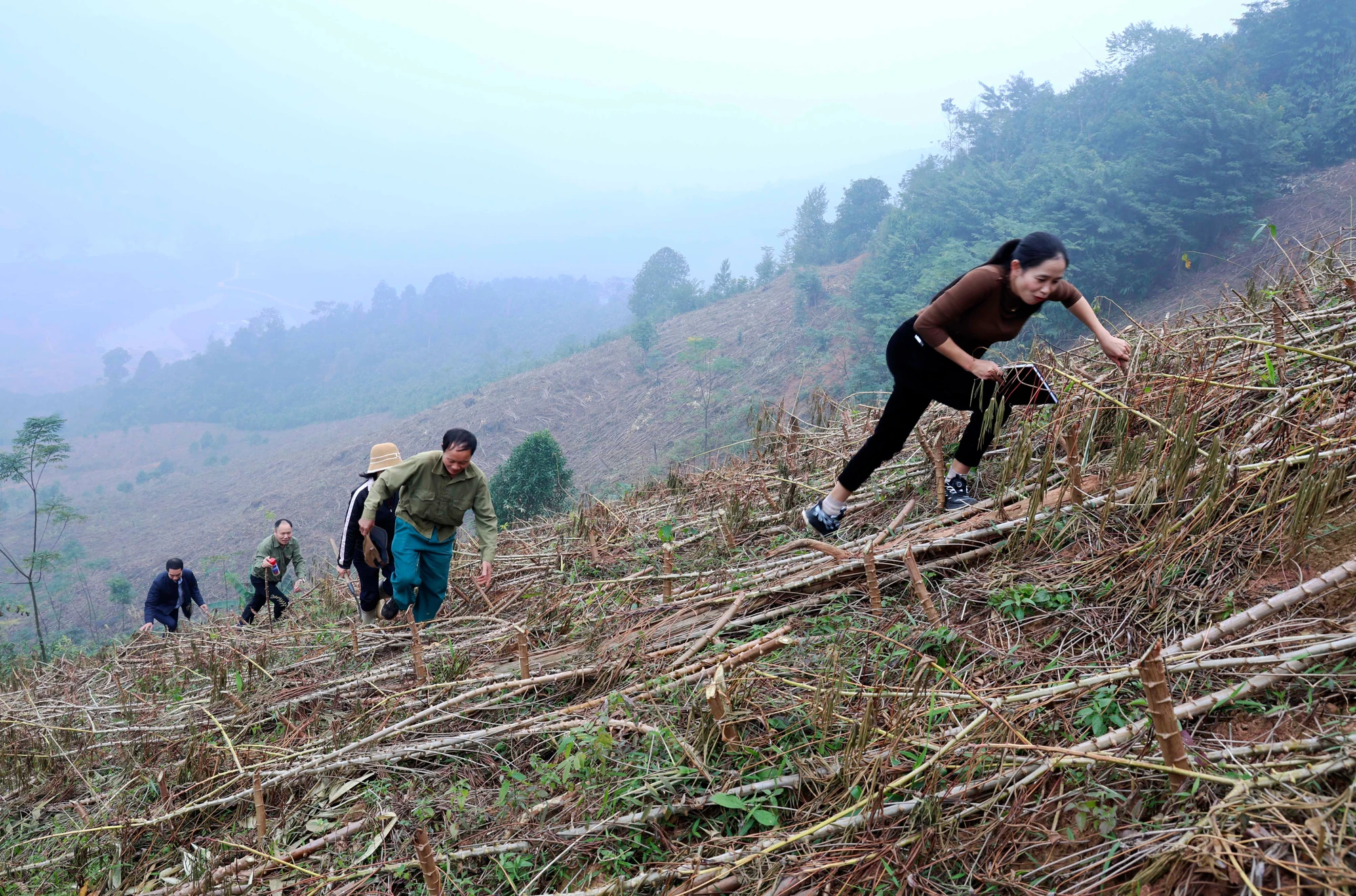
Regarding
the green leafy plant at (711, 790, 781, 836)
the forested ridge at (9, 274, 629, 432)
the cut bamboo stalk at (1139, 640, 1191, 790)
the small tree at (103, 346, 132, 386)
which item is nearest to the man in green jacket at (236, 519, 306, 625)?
the green leafy plant at (711, 790, 781, 836)

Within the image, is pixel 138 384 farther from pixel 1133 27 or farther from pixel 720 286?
pixel 1133 27

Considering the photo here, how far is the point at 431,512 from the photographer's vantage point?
3.78 metres

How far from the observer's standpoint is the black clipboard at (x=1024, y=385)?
2.56 metres

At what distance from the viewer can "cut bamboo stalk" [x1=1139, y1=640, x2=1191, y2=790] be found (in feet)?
3.96

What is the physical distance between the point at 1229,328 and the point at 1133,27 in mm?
31506

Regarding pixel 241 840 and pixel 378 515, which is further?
pixel 378 515

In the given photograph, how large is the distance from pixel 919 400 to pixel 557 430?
103ft

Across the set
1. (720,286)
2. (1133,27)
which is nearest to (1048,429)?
(1133,27)

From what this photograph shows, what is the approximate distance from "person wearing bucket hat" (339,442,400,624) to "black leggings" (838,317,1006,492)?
2.91 m

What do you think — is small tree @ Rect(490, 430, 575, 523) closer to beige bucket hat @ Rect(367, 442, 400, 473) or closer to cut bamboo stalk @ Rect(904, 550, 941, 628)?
beige bucket hat @ Rect(367, 442, 400, 473)

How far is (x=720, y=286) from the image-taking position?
4497 cm

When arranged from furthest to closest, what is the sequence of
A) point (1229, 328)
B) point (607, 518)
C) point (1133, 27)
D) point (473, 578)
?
point (1133, 27) → point (607, 518) → point (473, 578) → point (1229, 328)

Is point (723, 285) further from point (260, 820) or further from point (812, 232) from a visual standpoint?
point (260, 820)

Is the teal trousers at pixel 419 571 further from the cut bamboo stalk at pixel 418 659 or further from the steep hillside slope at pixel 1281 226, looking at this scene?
the steep hillside slope at pixel 1281 226
